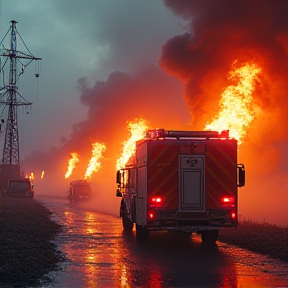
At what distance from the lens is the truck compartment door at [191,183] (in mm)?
16891

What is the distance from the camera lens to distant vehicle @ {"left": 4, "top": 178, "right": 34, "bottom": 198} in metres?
49.2

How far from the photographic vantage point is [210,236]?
1795cm

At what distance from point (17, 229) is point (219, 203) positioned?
7.59 metres

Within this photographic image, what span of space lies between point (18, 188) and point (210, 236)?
3421 centimetres

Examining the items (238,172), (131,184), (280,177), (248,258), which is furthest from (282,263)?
(280,177)

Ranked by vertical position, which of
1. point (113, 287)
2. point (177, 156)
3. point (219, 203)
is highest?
point (177, 156)

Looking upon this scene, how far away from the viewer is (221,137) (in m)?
17.7

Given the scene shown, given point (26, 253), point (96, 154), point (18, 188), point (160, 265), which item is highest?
point (96, 154)

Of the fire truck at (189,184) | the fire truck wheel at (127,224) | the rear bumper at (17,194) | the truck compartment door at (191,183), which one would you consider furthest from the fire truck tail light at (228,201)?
the rear bumper at (17,194)

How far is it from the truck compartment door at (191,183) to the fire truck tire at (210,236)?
127 cm

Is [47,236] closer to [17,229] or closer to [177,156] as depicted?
[17,229]

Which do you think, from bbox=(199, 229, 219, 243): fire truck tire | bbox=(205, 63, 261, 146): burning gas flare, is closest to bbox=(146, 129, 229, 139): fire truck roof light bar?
bbox=(199, 229, 219, 243): fire truck tire

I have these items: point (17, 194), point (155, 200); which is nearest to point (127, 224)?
point (155, 200)

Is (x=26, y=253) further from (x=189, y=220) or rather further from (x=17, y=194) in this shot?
(x=17, y=194)
